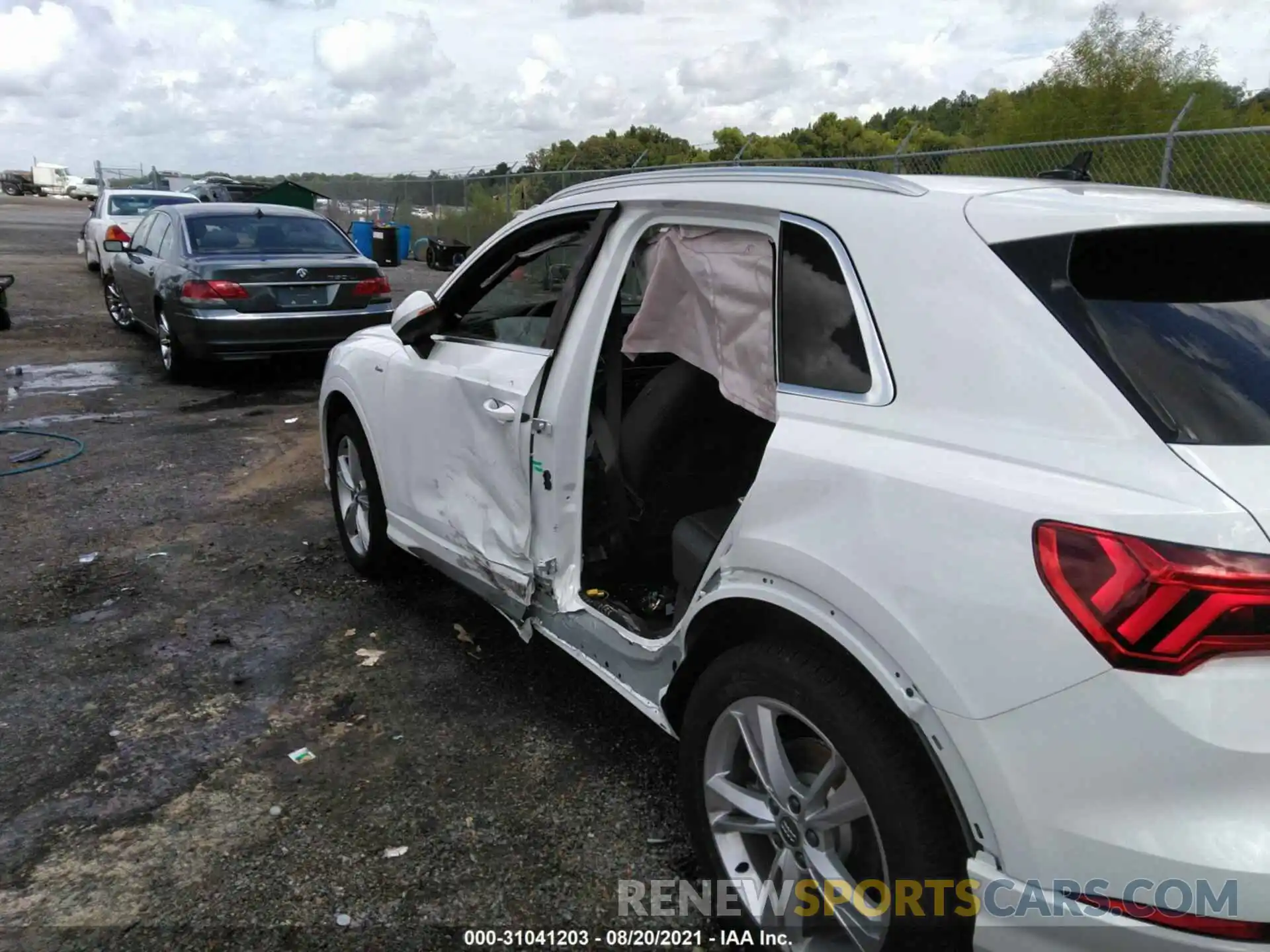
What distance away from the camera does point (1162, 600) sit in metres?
1.53

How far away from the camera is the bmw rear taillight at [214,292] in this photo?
8.73 meters

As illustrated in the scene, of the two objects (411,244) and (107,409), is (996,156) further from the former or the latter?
(411,244)

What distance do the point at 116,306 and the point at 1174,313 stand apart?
1336 cm

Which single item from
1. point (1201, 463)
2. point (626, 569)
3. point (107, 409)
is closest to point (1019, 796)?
point (1201, 463)

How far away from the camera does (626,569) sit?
3.32m

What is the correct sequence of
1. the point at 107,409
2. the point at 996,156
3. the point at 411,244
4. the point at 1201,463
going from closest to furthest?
the point at 1201,463, the point at 107,409, the point at 996,156, the point at 411,244

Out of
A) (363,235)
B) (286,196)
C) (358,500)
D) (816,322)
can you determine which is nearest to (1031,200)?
(816,322)

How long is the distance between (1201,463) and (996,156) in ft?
33.1

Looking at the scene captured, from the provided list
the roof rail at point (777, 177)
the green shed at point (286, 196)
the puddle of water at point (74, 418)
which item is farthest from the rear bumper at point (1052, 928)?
the green shed at point (286, 196)

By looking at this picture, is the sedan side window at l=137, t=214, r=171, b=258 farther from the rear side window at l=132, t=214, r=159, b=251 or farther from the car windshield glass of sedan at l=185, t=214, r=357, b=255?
the car windshield glass of sedan at l=185, t=214, r=357, b=255

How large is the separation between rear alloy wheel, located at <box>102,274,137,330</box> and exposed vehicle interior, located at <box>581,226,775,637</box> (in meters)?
10.3

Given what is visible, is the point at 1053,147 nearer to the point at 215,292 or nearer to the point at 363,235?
the point at 215,292

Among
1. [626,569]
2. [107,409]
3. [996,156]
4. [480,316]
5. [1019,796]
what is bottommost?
[107,409]

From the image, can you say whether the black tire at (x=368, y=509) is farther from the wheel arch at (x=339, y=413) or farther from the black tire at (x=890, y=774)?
the black tire at (x=890, y=774)
